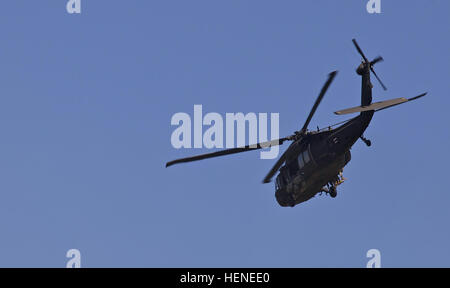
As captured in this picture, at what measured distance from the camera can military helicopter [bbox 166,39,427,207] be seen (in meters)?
58.6

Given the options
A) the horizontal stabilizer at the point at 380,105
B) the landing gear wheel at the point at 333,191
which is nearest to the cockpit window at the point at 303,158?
the landing gear wheel at the point at 333,191

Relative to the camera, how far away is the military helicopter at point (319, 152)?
5862 cm

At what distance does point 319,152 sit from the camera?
2379 inches

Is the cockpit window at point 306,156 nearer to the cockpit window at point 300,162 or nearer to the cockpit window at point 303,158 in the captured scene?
the cockpit window at point 303,158

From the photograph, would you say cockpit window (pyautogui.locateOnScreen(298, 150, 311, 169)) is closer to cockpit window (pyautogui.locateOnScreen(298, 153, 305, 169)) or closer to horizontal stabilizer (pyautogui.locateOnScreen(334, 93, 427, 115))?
cockpit window (pyautogui.locateOnScreen(298, 153, 305, 169))

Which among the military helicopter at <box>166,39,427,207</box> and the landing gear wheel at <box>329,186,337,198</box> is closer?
the military helicopter at <box>166,39,427,207</box>

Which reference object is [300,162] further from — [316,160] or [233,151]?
[233,151]

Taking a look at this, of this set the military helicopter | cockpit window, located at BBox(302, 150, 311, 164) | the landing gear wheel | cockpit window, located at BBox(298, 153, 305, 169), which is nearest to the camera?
the military helicopter

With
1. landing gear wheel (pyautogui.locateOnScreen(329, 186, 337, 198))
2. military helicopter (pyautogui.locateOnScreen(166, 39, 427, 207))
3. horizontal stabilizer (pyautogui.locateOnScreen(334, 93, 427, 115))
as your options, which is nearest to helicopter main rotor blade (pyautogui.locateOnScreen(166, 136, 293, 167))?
military helicopter (pyautogui.locateOnScreen(166, 39, 427, 207))

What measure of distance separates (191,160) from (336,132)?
1020cm

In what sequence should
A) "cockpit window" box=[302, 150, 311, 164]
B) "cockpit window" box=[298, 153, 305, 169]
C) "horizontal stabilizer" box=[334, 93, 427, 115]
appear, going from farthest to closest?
"cockpit window" box=[298, 153, 305, 169] → "cockpit window" box=[302, 150, 311, 164] → "horizontal stabilizer" box=[334, 93, 427, 115]
